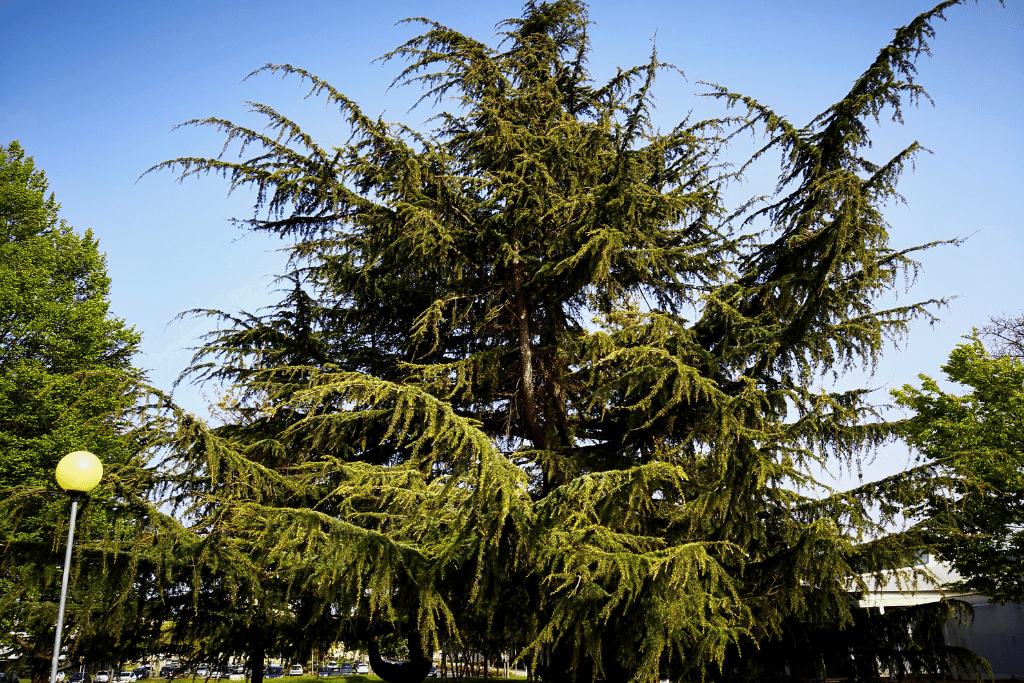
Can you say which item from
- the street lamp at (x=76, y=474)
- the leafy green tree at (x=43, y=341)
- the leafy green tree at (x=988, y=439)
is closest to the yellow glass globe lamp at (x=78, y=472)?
the street lamp at (x=76, y=474)

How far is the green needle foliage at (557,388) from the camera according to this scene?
6879 mm

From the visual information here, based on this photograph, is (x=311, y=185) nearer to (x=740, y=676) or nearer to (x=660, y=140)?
(x=660, y=140)

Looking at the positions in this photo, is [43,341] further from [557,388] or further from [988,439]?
[988,439]

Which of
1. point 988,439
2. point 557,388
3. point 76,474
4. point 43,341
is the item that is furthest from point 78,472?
point 988,439

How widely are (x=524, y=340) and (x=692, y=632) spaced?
525 cm

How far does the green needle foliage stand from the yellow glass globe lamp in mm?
958

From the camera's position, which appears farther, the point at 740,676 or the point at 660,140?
the point at 660,140

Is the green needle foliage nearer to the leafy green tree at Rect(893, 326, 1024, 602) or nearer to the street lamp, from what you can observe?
the street lamp

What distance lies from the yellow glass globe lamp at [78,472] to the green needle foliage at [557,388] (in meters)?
0.96

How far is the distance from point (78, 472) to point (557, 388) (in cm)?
655

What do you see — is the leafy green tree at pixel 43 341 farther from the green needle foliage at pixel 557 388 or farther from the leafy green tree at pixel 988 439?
the leafy green tree at pixel 988 439

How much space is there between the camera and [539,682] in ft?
31.1

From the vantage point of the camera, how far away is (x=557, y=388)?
10688 millimetres

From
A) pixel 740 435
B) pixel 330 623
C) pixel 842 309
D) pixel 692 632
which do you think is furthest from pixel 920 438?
pixel 330 623
